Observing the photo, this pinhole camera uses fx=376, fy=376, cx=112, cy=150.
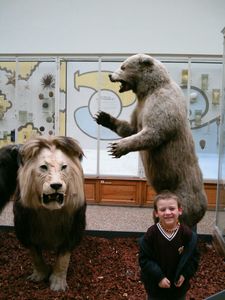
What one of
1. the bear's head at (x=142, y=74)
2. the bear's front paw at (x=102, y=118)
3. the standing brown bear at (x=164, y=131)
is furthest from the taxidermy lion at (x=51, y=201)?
the bear's head at (x=142, y=74)

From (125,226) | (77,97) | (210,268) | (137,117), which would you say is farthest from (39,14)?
(210,268)

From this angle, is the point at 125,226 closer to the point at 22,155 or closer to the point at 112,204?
the point at 112,204

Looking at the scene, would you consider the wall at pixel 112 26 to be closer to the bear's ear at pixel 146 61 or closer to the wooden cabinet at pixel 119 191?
the wooden cabinet at pixel 119 191

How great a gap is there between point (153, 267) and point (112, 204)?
276 centimetres

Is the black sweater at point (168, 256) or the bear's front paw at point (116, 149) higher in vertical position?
the bear's front paw at point (116, 149)

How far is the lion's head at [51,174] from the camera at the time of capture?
1.69 meters

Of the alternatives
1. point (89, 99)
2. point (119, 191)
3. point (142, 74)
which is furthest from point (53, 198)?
point (89, 99)

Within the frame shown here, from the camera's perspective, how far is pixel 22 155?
1.83 meters

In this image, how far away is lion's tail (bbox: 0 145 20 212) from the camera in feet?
7.11

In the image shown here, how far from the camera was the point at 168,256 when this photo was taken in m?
1.44

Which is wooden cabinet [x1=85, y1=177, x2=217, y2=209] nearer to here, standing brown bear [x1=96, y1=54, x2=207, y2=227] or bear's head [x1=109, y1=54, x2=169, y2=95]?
standing brown bear [x1=96, y1=54, x2=207, y2=227]

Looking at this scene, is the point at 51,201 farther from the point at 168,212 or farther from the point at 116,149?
the point at 168,212

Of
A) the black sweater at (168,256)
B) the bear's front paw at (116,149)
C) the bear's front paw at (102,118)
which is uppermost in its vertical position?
the bear's front paw at (102,118)

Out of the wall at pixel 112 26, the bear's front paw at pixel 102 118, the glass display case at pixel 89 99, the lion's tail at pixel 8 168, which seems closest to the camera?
the bear's front paw at pixel 102 118
